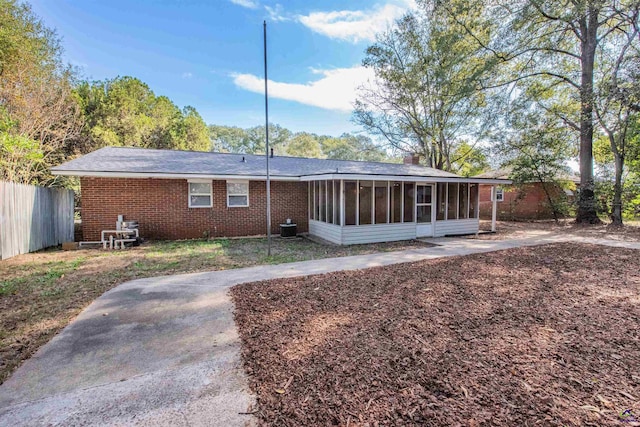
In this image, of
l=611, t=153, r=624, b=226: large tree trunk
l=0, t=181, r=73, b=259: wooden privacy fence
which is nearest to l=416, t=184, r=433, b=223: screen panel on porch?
l=611, t=153, r=624, b=226: large tree trunk

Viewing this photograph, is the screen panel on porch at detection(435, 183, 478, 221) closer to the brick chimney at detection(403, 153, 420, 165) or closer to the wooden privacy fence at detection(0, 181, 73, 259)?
the brick chimney at detection(403, 153, 420, 165)

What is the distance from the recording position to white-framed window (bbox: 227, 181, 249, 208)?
11109 mm

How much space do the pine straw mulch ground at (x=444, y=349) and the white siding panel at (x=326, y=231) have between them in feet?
13.6

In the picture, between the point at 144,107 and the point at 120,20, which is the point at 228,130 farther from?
the point at 120,20

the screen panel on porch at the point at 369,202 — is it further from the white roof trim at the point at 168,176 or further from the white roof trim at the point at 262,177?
the white roof trim at the point at 168,176

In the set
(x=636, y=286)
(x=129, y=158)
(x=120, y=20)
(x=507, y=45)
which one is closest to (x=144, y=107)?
(x=120, y=20)

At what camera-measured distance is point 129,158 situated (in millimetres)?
10633

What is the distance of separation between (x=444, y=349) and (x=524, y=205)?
64.9ft

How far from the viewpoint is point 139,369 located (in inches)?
109

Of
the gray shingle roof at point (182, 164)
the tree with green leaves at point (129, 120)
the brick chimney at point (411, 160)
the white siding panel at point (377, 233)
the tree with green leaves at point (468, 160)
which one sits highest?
the tree with green leaves at point (129, 120)

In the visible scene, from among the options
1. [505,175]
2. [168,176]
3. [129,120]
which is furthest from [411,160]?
[129,120]

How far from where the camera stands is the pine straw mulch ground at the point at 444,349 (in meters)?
2.14

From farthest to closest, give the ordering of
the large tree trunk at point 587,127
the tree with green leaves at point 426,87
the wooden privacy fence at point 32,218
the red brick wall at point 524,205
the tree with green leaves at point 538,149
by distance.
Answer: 1. the red brick wall at point 524,205
2. the tree with green leaves at point 426,87
3. the tree with green leaves at point 538,149
4. the large tree trunk at point 587,127
5. the wooden privacy fence at point 32,218

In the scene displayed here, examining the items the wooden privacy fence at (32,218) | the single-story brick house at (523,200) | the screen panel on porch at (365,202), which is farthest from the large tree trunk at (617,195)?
the wooden privacy fence at (32,218)
